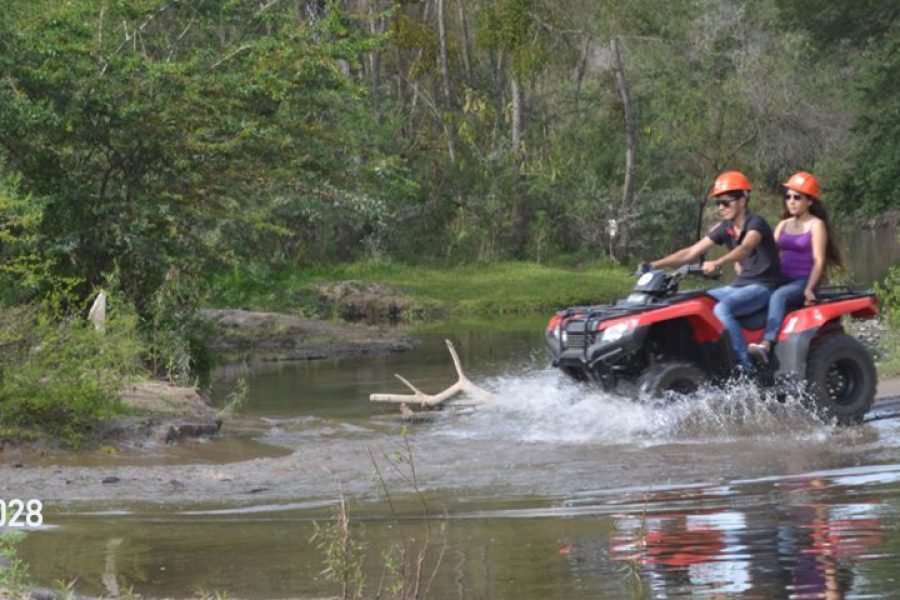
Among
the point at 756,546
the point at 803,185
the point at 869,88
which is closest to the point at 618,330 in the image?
the point at 803,185

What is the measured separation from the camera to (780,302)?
1427cm

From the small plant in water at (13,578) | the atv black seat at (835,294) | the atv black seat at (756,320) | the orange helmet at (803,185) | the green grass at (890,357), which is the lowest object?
the green grass at (890,357)

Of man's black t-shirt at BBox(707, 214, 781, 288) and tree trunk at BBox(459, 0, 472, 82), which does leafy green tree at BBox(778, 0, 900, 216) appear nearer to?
tree trunk at BBox(459, 0, 472, 82)

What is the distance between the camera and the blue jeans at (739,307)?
46.3 ft

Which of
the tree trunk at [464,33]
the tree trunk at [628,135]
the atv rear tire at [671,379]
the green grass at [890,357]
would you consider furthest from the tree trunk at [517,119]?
the atv rear tire at [671,379]

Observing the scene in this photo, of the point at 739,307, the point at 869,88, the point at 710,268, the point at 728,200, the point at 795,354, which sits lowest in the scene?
the point at 795,354

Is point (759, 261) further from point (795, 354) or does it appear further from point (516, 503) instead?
point (516, 503)

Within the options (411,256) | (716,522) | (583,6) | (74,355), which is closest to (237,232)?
(74,355)

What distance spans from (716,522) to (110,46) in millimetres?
11122

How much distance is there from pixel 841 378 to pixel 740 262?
1.33m

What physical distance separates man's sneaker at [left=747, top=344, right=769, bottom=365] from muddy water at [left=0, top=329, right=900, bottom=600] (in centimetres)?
34

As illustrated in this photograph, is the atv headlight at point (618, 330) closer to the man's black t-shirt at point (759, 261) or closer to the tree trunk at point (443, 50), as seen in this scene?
the man's black t-shirt at point (759, 261)

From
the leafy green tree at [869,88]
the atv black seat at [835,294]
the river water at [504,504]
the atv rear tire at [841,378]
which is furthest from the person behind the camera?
the leafy green tree at [869,88]

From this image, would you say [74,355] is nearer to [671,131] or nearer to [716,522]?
[716,522]
